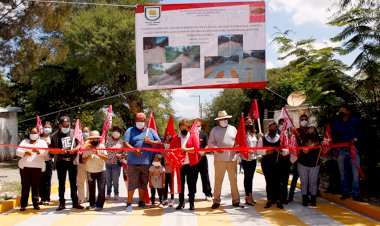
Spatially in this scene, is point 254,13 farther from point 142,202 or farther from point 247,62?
point 142,202

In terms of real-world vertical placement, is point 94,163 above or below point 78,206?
above

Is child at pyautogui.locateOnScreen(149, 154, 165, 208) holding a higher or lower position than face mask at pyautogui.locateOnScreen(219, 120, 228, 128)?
lower

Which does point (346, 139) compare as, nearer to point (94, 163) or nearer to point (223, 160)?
point (223, 160)

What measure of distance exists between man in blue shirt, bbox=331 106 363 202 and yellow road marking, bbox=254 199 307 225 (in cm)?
161

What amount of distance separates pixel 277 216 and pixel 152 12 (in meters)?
5.38

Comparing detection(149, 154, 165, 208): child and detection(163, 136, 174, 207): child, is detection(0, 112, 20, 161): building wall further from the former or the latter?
detection(149, 154, 165, 208): child

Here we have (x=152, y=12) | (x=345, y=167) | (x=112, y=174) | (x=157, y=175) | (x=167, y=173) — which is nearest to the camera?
(x=345, y=167)

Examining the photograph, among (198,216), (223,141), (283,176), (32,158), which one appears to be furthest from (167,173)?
(32,158)

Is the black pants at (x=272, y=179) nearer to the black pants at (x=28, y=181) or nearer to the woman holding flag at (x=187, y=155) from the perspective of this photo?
the woman holding flag at (x=187, y=155)

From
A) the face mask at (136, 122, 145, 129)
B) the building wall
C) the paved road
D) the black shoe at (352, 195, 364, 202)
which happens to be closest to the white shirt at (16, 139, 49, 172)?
the paved road

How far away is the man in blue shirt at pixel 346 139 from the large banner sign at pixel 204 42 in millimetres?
1965

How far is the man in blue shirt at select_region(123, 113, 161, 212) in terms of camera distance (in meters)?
9.15

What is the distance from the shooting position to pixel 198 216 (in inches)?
327

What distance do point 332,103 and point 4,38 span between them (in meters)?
11.9
